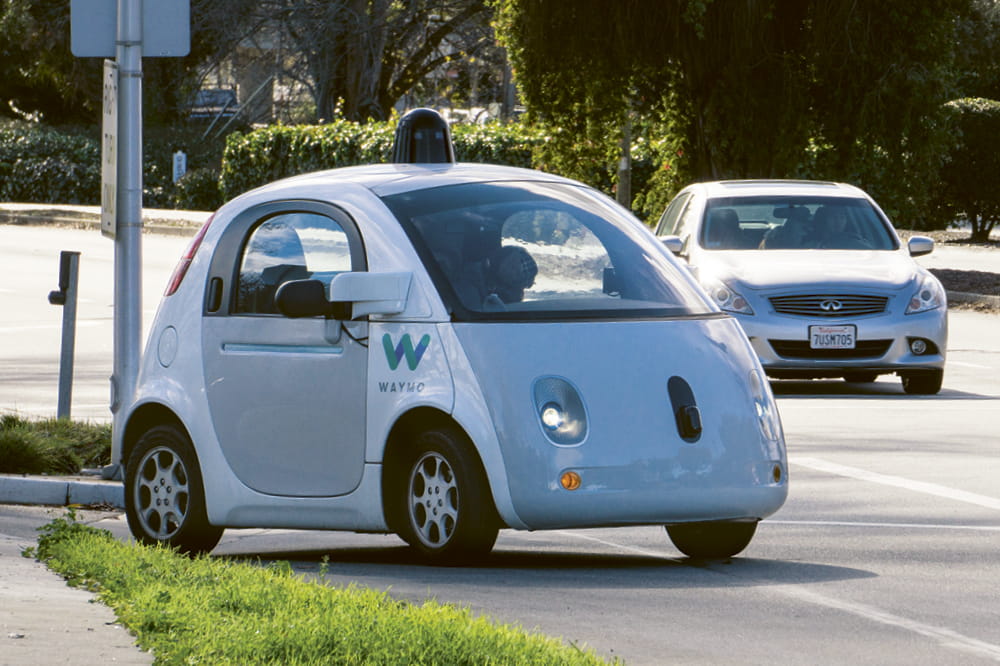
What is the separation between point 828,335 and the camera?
1511 cm

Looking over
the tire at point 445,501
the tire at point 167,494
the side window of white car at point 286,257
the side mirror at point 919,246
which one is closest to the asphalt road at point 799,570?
the tire at point 445,501

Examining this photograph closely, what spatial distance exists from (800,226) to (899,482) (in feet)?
20.5

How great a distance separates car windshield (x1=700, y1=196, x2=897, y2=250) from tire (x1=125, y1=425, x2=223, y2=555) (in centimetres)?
866

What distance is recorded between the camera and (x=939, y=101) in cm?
2600

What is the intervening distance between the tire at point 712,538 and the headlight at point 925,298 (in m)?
7.46

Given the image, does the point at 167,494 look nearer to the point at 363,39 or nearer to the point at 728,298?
the point at 728,298

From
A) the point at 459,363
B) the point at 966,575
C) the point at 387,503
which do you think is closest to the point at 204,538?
the point at 387,503

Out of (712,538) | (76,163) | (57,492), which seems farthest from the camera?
(76,163)

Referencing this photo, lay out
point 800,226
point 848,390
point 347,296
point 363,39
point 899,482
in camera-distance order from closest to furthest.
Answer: point 347,296
point 899,482
point 848,390
point 800,226
point 363,39

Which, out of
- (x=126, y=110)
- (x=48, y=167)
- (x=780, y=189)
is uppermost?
(x=48, y=167)

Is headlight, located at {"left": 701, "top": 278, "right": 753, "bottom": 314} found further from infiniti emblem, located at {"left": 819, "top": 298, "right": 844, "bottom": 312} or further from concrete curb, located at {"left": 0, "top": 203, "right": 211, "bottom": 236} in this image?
concrete curb, located at {"left": 0, "top": 203, "right": 211, "bottom": 236}

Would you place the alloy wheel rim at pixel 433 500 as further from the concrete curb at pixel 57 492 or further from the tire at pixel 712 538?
the concrete curb at pixel 57 492

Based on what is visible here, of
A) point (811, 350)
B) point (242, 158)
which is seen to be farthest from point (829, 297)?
point (242, 158)

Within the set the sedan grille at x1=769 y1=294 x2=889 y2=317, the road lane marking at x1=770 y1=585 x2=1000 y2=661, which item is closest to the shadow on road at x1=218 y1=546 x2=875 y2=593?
the road lane marking at x1=770 y1=585 x2=1000 y2=661
